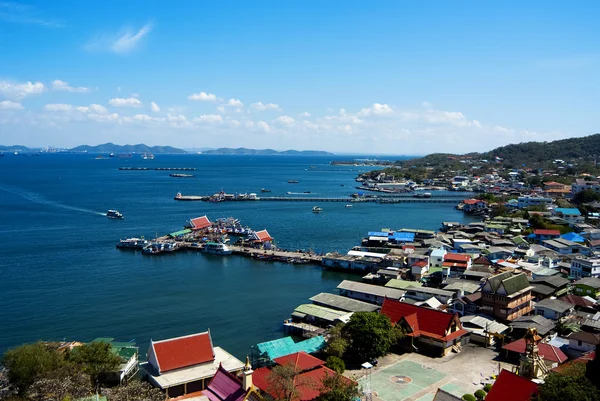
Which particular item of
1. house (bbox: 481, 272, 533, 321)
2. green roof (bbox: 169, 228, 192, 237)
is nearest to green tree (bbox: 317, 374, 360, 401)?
house (bbox: 481, 272, 533, 321)

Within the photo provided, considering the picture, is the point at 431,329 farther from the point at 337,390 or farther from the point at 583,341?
the point at 337,390

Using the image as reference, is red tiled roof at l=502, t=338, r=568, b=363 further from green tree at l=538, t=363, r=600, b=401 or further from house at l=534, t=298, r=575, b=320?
green tree at l=538, t=363, r=600, b=401

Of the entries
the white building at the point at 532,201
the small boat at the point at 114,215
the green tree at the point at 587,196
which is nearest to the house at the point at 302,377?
the small boat at the point at 114,215

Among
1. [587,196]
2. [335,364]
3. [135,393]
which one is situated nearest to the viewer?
[135,393]

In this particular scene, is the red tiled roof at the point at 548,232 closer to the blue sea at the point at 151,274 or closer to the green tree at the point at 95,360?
the blue sea at the point at 151,274

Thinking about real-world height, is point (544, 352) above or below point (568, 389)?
below

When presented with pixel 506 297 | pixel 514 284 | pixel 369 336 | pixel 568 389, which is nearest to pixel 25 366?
pixel 369 336

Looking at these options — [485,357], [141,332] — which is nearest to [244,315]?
[141,332]

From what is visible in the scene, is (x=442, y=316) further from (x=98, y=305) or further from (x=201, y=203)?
(x=201, y=203)
